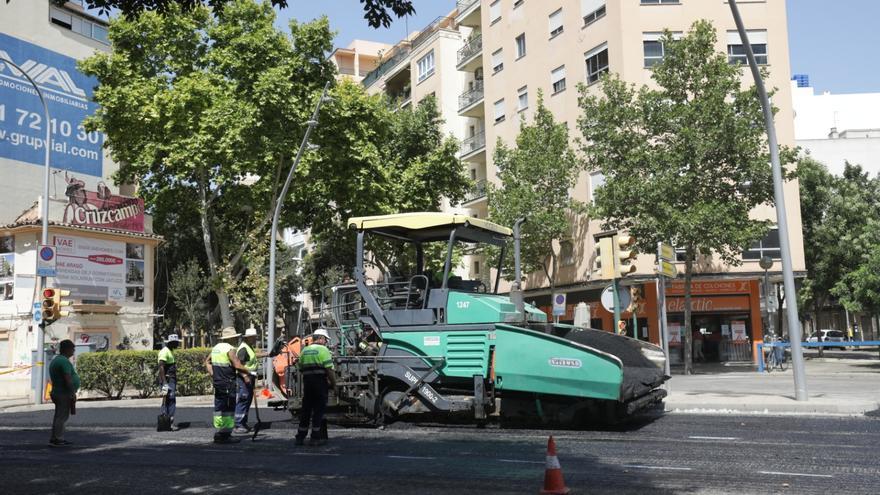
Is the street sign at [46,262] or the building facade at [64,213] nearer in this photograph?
the street sign at [46,262]

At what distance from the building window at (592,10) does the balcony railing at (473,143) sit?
32.3ft

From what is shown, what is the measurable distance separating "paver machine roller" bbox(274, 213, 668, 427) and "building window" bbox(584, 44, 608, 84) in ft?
71.6

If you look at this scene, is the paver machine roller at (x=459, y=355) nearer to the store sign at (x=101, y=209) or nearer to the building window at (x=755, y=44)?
the store sign at (x=101, y=209)

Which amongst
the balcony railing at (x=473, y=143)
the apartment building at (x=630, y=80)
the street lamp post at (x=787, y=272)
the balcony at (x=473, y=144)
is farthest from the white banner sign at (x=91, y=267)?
the street lamp post at (x=787, y=272)

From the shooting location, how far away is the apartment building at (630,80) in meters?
30.7

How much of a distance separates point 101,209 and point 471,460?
78.6ft

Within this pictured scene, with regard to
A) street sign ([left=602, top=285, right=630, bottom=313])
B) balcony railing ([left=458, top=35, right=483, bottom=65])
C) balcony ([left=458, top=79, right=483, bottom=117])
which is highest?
balcony railing ([left=458, top=35, right=483, bottom=65])

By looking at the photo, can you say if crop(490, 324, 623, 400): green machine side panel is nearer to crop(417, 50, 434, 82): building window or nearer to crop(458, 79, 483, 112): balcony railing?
crop(458, 79, 483, 112): balcony railing

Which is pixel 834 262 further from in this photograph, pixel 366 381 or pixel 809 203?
pixel 366 381

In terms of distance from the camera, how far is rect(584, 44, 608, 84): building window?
32250mm

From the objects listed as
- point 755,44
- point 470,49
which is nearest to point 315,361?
point 755,44

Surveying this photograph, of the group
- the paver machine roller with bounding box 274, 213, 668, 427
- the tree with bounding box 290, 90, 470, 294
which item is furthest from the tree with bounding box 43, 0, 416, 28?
the tree with bounding box 290, 90, 470, 294

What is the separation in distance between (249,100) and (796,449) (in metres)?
21.1

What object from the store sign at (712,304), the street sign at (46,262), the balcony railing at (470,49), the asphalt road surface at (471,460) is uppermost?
the balcony railing at (470,49)
